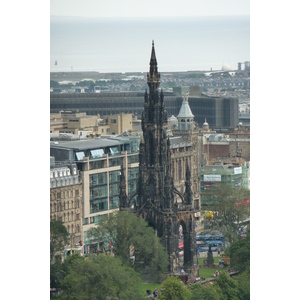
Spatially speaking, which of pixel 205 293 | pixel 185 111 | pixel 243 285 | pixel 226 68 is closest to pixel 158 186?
pixel 226 68

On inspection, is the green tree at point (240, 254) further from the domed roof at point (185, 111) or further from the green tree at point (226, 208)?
A: the domed roof at point (185, 111)

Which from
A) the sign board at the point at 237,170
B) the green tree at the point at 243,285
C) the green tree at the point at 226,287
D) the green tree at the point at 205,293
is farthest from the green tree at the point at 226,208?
the green tree at the point at 205,293

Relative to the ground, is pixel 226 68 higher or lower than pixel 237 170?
higher

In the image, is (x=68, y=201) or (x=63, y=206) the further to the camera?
(x=68, y=201)

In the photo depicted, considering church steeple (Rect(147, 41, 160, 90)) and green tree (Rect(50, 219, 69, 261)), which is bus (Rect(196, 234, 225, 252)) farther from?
green tree (Rect(50, 219, 69, 261))

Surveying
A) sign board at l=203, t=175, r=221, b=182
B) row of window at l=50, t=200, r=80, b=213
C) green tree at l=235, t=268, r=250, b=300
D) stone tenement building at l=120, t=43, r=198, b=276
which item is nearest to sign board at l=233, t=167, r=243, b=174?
sign board at l=203, t=175, r=221, b=182

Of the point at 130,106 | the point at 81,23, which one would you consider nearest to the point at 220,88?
the point at 130,106

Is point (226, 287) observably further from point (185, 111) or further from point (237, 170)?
point (185, 111)
